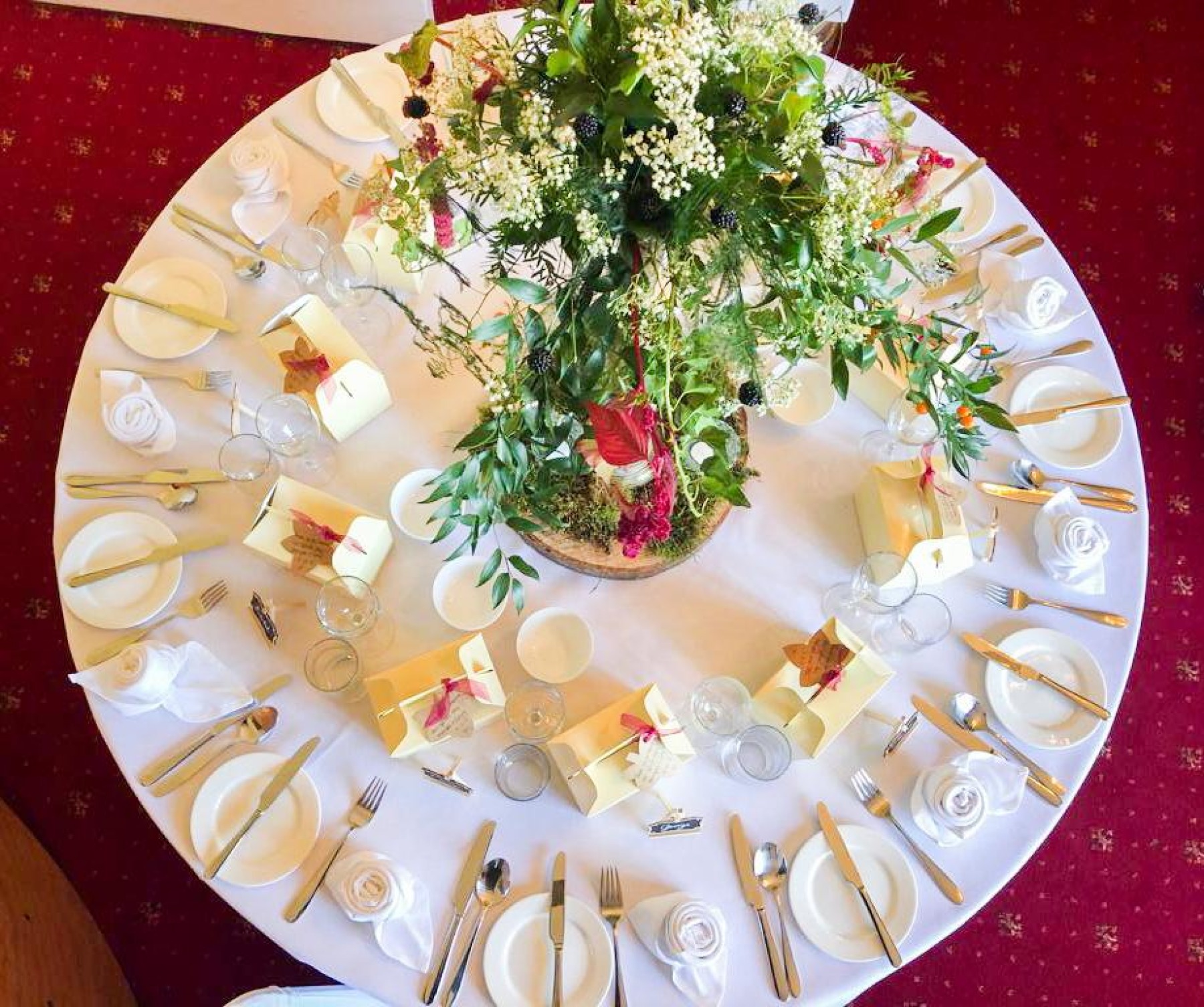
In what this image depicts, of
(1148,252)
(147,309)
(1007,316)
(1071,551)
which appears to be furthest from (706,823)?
(1148,252)

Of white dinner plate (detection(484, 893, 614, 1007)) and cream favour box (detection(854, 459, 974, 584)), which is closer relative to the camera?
white dinner plate (detection(484, 893, 614, 1007))

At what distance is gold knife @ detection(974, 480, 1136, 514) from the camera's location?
1974 millimetres

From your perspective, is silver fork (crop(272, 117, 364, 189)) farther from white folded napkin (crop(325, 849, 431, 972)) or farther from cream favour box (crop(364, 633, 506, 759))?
white folded napkin (crop(325, 849, 431, 972))

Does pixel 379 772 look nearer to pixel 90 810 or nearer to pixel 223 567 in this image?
pixel 223 567

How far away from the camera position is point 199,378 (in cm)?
196

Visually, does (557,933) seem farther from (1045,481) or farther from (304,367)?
(1045,481)

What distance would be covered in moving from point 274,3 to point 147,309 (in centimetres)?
190

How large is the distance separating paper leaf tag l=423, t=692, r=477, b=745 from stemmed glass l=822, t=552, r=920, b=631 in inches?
28.9

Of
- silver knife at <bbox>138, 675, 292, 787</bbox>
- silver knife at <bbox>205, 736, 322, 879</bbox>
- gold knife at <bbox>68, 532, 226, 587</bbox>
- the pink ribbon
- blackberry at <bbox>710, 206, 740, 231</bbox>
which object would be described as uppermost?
gold knife at <bbox>68, 532, 226, 587</bbox>

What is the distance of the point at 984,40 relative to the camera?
149 inches

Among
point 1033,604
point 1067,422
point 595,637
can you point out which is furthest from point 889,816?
point 1067,422

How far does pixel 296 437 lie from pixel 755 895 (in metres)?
1.27

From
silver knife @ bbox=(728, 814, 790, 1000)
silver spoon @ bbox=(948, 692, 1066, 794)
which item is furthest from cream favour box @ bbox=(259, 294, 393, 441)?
silver spoon @ bbox=(948, 692, 1066, 794)

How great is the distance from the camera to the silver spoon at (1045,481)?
2.00 metres
